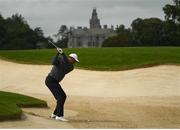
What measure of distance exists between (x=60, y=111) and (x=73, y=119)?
0.85 m

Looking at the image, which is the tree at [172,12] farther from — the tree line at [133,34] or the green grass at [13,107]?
the green grass at [13,107]

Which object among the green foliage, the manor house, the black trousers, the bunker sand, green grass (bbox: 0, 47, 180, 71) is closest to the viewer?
the black trousers

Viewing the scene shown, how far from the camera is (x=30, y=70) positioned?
33375 millimetres

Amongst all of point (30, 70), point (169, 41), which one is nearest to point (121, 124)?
point (30, 70)

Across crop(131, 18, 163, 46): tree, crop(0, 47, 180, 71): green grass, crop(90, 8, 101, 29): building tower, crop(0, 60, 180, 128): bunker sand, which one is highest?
crop(90, 8, 101, 29): building tower

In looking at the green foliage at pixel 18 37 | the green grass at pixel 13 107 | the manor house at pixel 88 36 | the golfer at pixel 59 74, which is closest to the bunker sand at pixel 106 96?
the green grass at pixel 13 107

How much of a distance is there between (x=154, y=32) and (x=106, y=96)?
6926cm

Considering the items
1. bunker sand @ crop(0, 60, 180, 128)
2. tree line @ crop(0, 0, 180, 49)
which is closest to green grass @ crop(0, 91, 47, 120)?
bunker sand @ crop(0, 60, 180, 128)

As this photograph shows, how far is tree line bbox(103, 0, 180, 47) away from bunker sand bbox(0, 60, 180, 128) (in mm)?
52616

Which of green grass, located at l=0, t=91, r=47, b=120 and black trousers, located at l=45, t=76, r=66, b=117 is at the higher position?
black trousers, located at l=45, t=76, r=66, b=117

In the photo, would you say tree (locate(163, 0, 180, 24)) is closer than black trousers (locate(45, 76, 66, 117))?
No

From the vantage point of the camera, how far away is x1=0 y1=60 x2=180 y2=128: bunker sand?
16016mm

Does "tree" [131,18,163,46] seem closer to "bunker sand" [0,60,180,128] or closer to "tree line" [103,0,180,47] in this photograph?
"tree line" [103,0,180,47]

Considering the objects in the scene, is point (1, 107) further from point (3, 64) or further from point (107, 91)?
point (3, 64)
